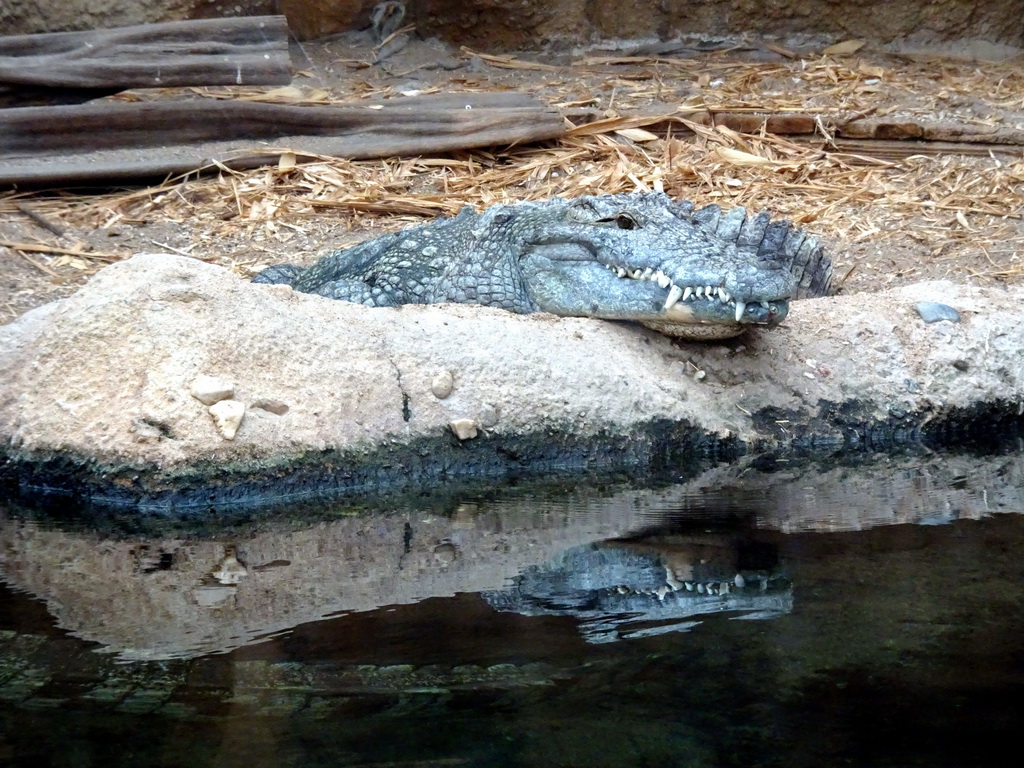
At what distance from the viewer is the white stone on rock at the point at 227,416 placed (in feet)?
12.1

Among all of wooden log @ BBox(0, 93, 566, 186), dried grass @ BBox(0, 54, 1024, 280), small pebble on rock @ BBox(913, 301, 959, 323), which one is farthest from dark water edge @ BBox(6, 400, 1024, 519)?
wooden log @ BBox(0, 93, 566, 186)

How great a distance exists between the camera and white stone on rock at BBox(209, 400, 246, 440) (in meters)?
3.69

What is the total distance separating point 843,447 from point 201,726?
9.10ft

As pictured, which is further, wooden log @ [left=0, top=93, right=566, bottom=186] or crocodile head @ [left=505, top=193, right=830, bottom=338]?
wooden log @ [left=0, top=93, right=566, bottom=186]

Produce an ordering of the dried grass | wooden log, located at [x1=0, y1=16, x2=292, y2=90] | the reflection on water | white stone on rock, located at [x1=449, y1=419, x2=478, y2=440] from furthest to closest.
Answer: wooden log, located at [x1=0, y1=16, x2=292, y2=90], the dried grass, white stone on rock, located at [x1=449, y1=419, x2=478, y2=440], the reflection on water

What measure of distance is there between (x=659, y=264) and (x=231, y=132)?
12.5 feet

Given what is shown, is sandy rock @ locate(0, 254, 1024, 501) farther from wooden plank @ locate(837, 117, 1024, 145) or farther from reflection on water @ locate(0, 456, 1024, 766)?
wooden plank @ locate(837, 117, 1024, 145)

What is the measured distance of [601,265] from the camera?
455 cm

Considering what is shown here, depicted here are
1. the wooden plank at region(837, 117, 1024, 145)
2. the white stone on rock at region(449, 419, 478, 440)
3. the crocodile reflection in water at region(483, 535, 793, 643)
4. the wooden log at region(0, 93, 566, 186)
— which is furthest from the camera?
the wooden plank at region(837, 117, 1024, 145)

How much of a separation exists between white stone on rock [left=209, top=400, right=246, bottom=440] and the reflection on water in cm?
33

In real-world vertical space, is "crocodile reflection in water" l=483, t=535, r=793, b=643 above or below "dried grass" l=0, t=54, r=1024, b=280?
below

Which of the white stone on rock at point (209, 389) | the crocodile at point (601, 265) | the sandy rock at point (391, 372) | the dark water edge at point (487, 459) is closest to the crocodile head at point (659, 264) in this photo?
the crocodile at point (601, 265)

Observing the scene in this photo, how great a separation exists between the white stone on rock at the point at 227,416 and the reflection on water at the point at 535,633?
0.33 metres

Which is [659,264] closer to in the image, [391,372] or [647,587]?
[391,372]
